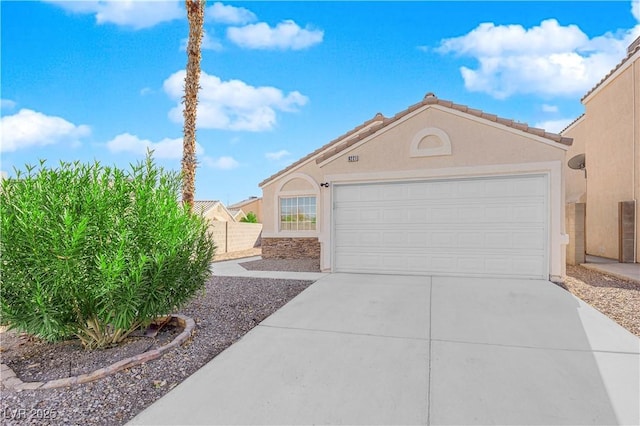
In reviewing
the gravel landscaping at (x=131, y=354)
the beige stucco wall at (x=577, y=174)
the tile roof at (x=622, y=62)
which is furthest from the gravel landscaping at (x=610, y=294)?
the tile roof at (x=622, y=62)

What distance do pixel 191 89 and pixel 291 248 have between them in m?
7.15

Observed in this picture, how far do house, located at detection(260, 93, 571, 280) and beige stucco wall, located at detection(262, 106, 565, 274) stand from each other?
2 centimetres

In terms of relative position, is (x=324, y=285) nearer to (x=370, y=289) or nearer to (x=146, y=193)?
(x=370, y=289)

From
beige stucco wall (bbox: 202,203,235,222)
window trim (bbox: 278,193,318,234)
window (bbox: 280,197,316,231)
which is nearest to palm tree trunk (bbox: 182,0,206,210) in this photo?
window trim (bbox: 278,193,318,234)

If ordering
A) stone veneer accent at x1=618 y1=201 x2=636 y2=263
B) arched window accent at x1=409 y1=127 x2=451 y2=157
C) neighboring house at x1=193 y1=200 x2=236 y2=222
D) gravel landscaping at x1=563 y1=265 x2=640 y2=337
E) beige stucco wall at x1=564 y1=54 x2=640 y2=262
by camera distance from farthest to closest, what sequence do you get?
neighboring house at x1=193 y1=200 x2=236 y2=222 < beige stucco wall at x1=564 y1=54 x2=640 y2=262 < stone veneer accent at x1=618 y1=201 x2=636 y2=263 < arched window accent at x1=409 y1=127 x2=451 y2=157 < gravel landscaping at x1=563 y1=265 x2=640 y2=337

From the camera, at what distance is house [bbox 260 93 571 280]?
754 centimetres

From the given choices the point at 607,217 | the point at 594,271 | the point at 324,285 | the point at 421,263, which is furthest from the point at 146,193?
the point at 607,217

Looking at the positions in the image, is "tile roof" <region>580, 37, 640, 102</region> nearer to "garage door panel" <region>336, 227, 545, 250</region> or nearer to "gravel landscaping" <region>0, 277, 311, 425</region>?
"garage door panel" <region>336, 227, 545, 250</region>

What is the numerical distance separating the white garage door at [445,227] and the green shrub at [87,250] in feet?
18.3

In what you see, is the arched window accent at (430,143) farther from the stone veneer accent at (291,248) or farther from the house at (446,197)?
the stone veneer accent at (291,248)

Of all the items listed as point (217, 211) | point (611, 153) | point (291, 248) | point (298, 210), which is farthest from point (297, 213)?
point (217, 211)

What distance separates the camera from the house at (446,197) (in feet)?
24.7

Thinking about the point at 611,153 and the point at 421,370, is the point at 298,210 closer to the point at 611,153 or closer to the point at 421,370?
the point at 421,370

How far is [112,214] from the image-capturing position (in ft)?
11.9
